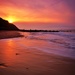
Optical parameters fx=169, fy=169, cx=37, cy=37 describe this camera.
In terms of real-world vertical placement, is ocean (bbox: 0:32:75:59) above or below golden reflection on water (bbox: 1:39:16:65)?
below

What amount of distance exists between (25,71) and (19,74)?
1.82 feet

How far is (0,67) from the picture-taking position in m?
7.98

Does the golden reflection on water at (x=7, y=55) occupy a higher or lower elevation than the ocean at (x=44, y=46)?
higher

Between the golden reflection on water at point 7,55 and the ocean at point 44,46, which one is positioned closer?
the golden reflection on water at point 7,55

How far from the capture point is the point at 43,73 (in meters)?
7.32

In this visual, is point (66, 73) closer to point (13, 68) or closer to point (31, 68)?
point (31, 68)

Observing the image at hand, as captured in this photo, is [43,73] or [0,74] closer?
[0,74]

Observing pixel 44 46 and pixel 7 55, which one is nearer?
pixel 7 55

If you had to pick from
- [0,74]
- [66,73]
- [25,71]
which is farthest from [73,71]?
[0,74]

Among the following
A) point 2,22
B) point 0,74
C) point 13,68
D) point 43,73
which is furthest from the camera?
point 2,22

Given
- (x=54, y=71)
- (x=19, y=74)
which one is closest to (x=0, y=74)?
(x=19, y=74)

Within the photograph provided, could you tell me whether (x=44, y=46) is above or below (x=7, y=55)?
below

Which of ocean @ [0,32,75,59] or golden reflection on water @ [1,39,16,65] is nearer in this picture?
golden reflection on water @ [1,39,16,65]

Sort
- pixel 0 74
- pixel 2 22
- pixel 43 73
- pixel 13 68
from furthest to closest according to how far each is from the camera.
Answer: pixel 2 22 → pixel 13 68 → pixel 43 73 → pixel 0 74
